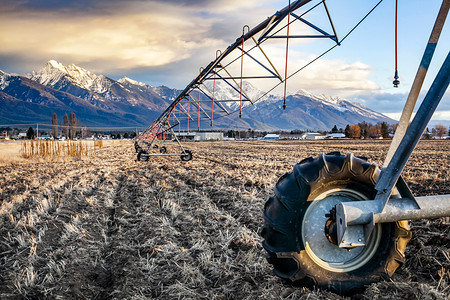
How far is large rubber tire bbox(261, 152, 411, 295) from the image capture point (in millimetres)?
3064

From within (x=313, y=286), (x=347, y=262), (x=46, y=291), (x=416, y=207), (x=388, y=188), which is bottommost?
(x=46, y=291)

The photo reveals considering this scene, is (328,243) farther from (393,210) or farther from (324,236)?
(393,210)

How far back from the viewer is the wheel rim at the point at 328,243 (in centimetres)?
312

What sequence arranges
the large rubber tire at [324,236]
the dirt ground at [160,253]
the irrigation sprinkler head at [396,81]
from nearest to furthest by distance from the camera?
the large rubber tire at [324,236], the dirt ground at [160,253], the irrigation sprinkler head at [396,81]

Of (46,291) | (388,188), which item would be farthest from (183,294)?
(388,188)

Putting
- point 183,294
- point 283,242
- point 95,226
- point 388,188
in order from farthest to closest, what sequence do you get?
point 95,226 < point 183,294 < point 283,242 < point 388,188

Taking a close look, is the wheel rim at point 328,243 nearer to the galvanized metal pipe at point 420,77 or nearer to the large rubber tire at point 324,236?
the large rubber tire at point 324,236

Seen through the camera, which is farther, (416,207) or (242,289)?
(242,289)

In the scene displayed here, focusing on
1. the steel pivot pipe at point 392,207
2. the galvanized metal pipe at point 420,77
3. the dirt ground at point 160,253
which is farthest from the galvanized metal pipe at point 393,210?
the dirt ground at point 160,253

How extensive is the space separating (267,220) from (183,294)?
1.41m

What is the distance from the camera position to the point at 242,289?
3736 millimetres

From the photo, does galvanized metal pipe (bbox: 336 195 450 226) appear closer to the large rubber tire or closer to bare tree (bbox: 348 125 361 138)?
the large rubber tire

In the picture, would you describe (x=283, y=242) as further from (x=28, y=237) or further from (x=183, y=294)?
(x=28, y=237)

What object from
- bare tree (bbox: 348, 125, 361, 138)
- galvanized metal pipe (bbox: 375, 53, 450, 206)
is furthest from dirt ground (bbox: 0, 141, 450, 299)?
bare tree (bbox: 348, 125, 361, 138)
